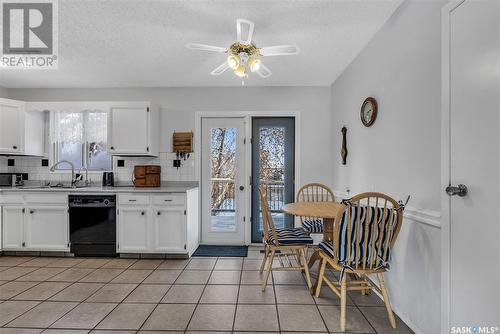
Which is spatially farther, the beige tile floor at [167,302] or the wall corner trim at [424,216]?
the beige tile floor at [167,302]

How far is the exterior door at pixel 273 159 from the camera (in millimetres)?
4160

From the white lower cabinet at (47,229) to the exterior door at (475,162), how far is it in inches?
163

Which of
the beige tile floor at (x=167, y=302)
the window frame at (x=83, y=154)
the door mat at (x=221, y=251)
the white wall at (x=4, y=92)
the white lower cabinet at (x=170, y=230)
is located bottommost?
the door mat at (x=221, y=251)

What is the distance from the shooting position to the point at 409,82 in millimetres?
2012

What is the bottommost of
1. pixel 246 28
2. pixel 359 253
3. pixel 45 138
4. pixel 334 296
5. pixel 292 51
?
pixel 334 296

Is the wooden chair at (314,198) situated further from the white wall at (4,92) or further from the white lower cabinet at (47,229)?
the white wall at (4,92)

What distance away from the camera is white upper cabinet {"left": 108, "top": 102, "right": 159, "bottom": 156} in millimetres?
3758

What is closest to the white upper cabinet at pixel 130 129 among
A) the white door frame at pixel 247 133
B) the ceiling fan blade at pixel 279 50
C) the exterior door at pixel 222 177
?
the white door frame at pixel 247 133

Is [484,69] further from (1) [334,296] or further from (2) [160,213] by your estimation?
(2) [160,213]

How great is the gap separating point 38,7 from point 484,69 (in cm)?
316

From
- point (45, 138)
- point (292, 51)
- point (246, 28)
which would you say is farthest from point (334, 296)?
point (45, 138)

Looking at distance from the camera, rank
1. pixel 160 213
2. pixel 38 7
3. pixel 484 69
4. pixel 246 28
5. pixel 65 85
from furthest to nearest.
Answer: pixel 65 85 → pixel 160 213 → pixel 246 28 → pixel 38 7 → pixel 484 69

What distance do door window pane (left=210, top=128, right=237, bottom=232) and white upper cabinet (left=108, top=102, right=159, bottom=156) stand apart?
95 cm

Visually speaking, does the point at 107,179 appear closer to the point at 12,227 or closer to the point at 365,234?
the point at 12,227
